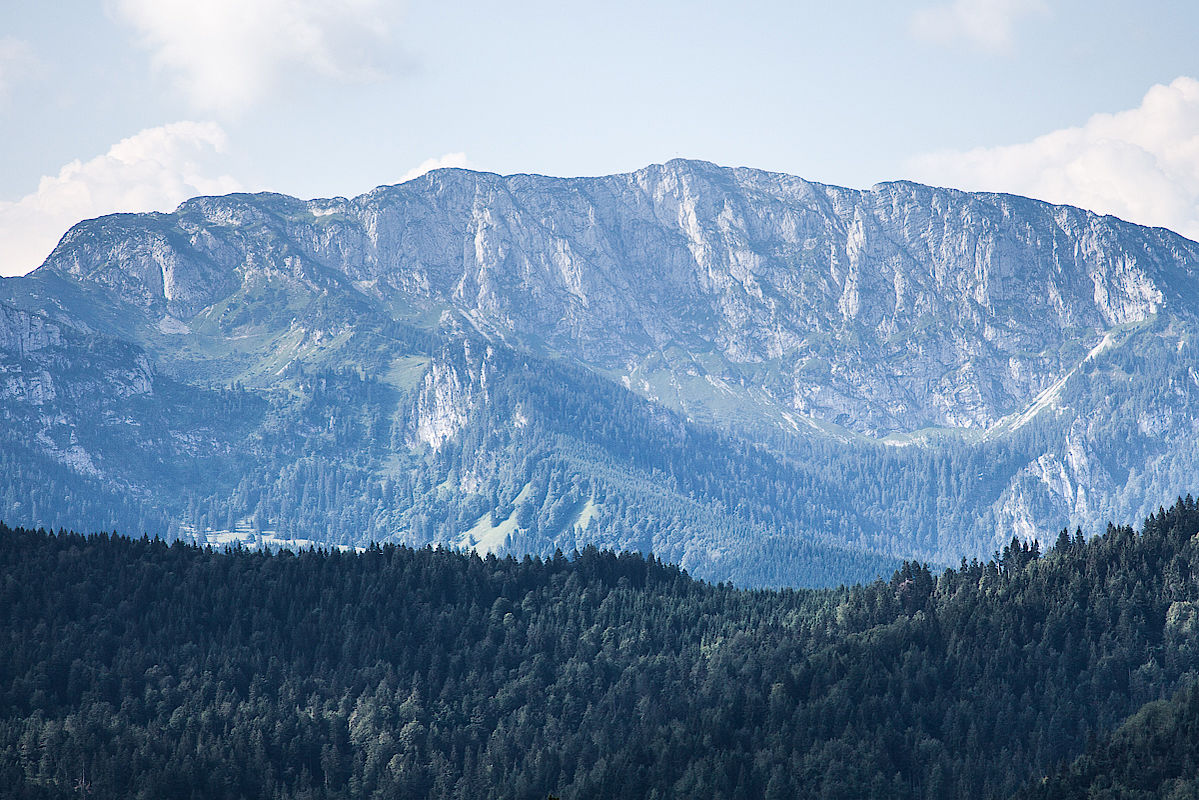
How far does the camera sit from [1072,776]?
199875 mm

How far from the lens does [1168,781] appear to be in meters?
193

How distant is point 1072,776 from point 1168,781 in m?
11.8
